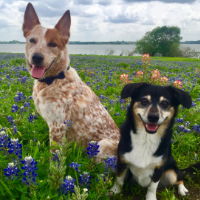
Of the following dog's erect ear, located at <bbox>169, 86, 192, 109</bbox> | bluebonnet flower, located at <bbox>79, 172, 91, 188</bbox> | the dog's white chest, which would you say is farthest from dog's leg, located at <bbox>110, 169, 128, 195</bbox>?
dog's erect ear, located at <bbox>169, 86, 192, 109</bbox>

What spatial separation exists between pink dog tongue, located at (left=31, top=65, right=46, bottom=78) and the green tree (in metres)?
66.6

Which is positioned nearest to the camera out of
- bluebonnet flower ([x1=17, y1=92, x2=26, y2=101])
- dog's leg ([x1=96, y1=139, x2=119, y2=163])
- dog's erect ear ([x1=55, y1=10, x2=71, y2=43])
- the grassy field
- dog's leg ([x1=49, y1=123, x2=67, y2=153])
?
the grassy field

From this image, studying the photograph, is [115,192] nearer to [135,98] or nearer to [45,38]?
[135,98]

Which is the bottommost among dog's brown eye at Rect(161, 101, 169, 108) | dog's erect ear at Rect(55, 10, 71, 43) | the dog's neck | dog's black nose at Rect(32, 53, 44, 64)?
dog's brown eye at Rect(161, 101, 169, 108)

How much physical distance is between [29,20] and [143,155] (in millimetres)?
3237

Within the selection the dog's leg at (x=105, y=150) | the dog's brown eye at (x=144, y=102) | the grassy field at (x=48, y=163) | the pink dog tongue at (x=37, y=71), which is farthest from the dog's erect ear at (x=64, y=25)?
the dog's leg at (x=105, y=150)

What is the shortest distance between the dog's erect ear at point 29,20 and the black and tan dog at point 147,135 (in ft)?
7.42

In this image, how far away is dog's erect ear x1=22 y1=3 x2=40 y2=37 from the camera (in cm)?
341

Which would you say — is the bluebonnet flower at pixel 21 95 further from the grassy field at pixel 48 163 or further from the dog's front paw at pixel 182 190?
the dog's front paw at pixel 182 190

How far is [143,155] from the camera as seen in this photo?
281 cm

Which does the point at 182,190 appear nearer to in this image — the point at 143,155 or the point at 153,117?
Result: the point at 143,155

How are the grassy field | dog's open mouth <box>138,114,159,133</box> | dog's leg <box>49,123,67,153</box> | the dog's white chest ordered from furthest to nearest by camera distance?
1. dog's leg <box>49,123,67,153</box>
2. the dog's white chest
3. dog's open mouth <box>138,114,159,133</box>
4. the grassy field

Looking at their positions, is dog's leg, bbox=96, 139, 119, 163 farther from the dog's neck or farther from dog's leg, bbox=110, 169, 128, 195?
the dog's neck

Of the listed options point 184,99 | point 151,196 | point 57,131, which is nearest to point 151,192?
point 151,196
